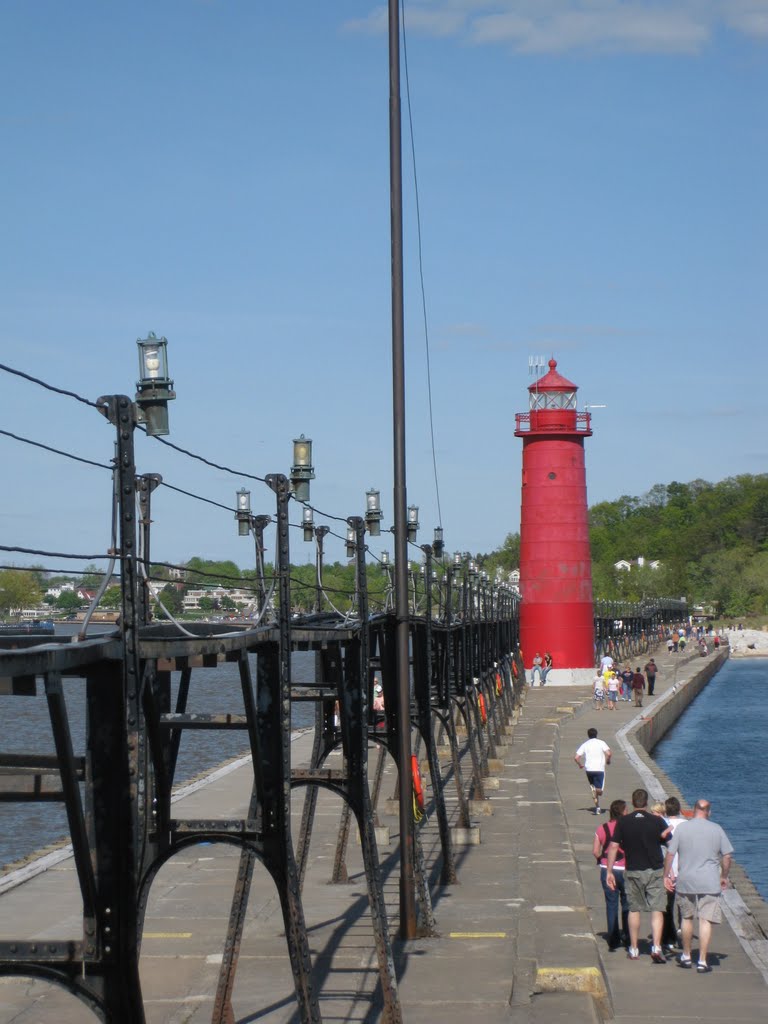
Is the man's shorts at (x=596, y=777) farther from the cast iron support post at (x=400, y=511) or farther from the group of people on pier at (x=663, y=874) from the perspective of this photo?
the cast iron support post at (x=400, y=511)

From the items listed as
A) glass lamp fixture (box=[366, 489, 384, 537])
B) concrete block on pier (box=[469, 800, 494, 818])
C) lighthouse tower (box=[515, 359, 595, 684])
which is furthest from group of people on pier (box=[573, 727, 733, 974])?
lighthouse tower (box=[515, 359, 595, 684])

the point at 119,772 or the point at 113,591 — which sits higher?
the point at 113,591

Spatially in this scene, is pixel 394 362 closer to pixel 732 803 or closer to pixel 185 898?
pixel 185 898

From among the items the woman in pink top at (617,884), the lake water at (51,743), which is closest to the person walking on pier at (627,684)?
the lake water at (51,743)

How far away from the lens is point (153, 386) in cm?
951

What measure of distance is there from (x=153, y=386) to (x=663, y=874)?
776 cm

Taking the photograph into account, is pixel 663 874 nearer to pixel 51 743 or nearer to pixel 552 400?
pixel 51 743

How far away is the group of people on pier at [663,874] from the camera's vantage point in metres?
13.9

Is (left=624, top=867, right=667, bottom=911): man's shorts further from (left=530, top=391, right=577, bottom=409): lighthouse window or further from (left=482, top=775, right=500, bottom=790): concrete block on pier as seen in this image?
(left=530, top=391, right=577, bottom=409): lighthouse window

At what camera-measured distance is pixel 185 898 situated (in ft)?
59.1

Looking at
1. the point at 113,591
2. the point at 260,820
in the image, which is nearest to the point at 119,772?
the point at 113,591

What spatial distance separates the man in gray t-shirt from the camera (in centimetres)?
1391

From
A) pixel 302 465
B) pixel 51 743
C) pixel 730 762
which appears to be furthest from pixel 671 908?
pixel 51 743

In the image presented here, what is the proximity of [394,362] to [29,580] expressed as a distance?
25.8 feet
